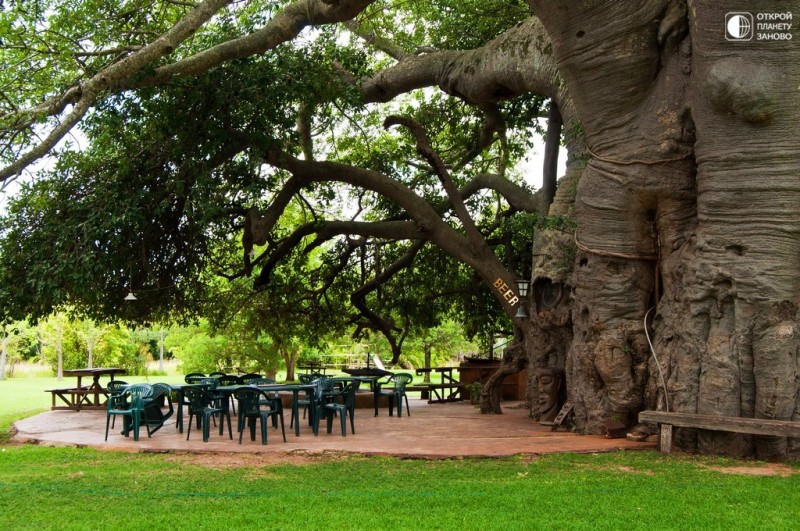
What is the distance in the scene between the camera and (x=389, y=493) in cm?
694

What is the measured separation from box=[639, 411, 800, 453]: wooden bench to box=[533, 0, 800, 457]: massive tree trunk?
28cm

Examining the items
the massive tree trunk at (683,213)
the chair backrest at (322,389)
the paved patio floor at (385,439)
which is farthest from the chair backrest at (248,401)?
the massive tree trunk at (683,213)

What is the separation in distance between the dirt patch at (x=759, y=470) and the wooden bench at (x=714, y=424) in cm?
35

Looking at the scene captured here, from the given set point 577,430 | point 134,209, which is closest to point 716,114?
point 577,430

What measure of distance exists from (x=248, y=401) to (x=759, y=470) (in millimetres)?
5881

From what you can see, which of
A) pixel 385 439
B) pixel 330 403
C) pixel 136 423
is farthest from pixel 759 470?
pixel 136 423

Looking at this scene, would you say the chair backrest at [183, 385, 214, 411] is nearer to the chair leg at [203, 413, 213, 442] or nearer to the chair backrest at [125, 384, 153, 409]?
the chair leg at [203, 413, 213, 442]

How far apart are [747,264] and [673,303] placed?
1.21 metres

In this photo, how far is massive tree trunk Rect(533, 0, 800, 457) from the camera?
29.4 feet

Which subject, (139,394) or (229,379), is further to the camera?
(229,379)

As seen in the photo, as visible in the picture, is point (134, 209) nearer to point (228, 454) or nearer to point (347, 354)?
point (228, 454)

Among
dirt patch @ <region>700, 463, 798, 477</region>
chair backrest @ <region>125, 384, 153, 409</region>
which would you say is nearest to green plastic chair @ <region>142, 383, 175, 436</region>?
chair backrest @ <region>125, 384, 153, 409</region>

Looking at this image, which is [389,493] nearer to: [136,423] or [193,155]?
[136,423]

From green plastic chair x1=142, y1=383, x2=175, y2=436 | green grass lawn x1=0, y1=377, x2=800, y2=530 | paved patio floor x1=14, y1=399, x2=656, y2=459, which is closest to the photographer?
green grass lawn x1=0, y1=377, x2=800, y2=530
